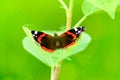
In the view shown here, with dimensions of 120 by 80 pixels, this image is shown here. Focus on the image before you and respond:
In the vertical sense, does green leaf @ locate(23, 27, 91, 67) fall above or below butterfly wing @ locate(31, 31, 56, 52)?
below

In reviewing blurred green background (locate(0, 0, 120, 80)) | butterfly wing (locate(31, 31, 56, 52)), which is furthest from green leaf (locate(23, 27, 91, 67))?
blurred green background (locate(0, 0, 120, 80))

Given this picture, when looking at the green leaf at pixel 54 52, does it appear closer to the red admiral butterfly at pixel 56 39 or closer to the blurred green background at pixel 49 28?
the red admiral butterfly at pixel 56 39

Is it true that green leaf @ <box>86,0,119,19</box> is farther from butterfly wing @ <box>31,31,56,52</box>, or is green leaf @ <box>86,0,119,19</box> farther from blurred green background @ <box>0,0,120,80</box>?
blurred green background @ <box>0,0,120,80</box>

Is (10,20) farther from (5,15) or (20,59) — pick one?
(20,59)

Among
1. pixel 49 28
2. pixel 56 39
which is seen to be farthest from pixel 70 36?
pixel 49 28

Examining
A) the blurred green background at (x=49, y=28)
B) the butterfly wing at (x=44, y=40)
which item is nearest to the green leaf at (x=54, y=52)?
the butterfly wing at (x=44, y=40)

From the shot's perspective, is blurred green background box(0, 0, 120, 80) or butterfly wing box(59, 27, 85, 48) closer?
butterfly wing box(59, 27, 85, 48)

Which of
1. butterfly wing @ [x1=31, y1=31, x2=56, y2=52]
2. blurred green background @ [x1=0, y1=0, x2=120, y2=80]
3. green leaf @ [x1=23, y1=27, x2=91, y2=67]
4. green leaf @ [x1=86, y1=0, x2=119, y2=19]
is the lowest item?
blurred green background @ [x1=0, y1=0, x2=120, y2=80]
